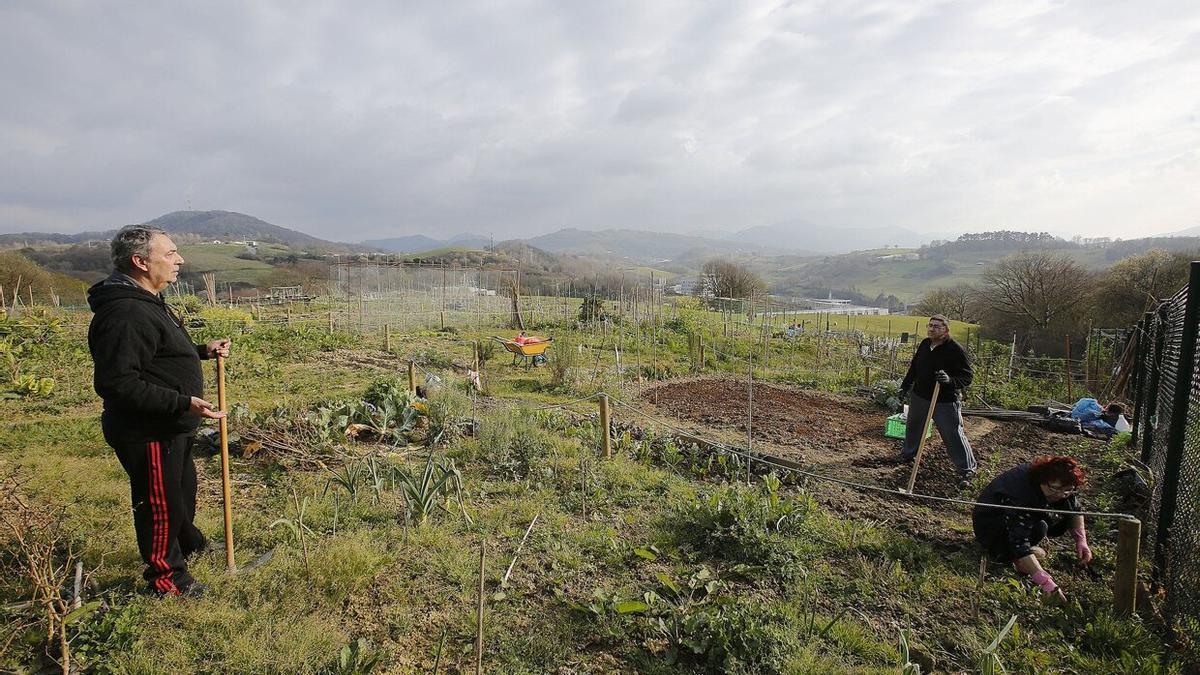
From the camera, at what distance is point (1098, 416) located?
6133mm

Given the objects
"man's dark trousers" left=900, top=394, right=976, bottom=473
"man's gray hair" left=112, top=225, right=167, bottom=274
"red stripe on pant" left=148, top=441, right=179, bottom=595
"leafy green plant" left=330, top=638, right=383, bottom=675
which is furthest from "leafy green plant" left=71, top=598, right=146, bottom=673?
"man's dark trousers" left=900, top=394, right=976, bottom=473

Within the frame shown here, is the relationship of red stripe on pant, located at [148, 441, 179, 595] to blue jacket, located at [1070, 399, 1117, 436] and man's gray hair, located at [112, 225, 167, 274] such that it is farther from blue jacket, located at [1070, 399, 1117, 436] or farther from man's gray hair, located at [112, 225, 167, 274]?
blue jacket, located at [1070, 399, 1117, 436]

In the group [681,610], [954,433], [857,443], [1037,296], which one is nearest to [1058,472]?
[954,433]

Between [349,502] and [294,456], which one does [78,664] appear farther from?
[294,456]

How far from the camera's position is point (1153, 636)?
236 cm

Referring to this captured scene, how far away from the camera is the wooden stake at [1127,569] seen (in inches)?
95.3

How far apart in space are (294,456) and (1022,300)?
76.5ft

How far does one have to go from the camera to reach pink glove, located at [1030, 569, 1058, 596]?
271 centimetres

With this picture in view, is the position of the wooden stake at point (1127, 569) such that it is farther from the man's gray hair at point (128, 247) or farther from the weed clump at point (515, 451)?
the man's gray hair at point (128, 247)

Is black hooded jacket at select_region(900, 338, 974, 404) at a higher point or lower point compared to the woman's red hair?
higher

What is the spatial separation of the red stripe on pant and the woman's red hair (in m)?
4.45

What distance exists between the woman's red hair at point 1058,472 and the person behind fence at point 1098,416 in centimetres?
428

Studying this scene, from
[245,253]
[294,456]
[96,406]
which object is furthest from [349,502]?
[245,253]

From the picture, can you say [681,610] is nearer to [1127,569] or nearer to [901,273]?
[1127,569]
